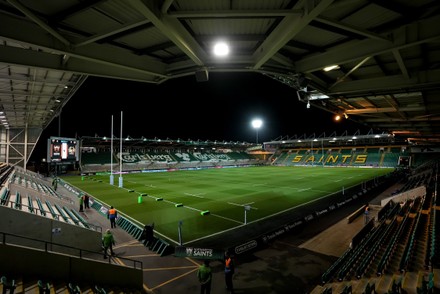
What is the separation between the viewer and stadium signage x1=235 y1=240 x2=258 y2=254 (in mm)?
11406

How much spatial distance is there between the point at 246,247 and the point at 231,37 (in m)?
10.2

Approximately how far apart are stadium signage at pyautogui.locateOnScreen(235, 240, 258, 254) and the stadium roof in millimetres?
8244

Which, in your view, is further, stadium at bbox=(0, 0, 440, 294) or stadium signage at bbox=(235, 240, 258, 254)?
stadium signage at bbox=(235, 240, 258, 254)

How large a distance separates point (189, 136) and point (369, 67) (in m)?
88.4

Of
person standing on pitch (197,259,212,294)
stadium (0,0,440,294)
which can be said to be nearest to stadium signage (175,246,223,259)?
stadium (0,0,440,294)

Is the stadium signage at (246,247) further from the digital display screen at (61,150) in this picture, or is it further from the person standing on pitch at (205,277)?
the digital display screen at (61,150)

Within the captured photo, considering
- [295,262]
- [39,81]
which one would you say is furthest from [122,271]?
[39,81]

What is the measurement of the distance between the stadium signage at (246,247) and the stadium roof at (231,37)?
824 cm

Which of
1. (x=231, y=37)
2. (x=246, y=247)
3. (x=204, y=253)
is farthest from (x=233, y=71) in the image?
(x=246, y=247)

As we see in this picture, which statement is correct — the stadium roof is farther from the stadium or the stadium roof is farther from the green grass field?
the green grass field

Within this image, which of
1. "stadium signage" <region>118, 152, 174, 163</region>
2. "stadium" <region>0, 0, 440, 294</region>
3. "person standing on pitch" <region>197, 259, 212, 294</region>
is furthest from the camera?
"stadium signage" <region>118, 152, 174, 163</region>

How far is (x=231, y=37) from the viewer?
15.2 ft

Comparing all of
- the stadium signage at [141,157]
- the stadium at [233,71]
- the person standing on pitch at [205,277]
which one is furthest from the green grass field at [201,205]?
the stadium signage at [141,157]

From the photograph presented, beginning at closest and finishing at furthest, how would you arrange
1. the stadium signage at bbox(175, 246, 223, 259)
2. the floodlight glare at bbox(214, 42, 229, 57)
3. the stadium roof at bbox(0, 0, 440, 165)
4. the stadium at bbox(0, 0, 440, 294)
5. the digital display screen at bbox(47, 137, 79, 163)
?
the stadium roof at bbox(0, 0, 440, 165) → the stadium at bbox(0, 0, 440, 294) → the floodlight glare at bbox(214, 42, 229, 57) → the stadium signage at bbox(175, 246, 223, 259) → the digital display screen at bbox(47, 137, 79, 163)
